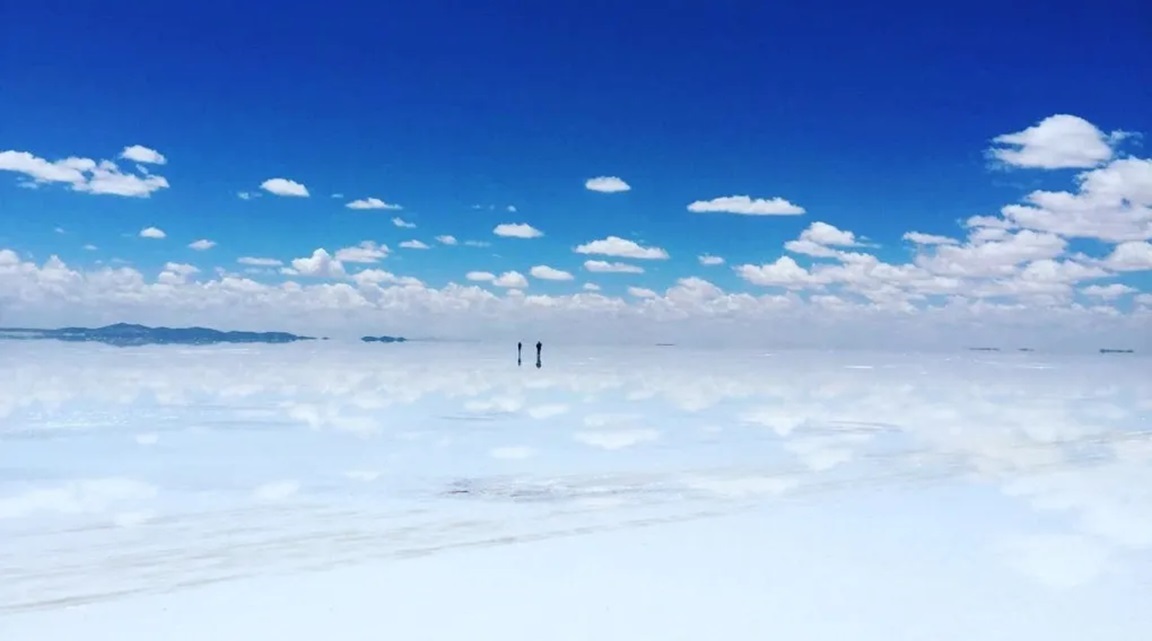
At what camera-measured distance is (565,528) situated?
11250 millimetres

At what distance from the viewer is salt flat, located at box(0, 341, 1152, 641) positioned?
26.2ft

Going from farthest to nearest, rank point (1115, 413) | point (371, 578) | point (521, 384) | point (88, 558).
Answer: point (521, 384), point (1115, 413), point (88, 558), point (371, 578)

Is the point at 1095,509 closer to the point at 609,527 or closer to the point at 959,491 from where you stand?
the point at 959,491

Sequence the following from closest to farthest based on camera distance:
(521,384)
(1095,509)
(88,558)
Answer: (88,558) → (1095,509) → (521,384)

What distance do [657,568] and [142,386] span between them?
29.4m

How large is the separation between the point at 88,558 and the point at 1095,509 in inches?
509

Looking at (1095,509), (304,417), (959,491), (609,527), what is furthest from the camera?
(304,417)

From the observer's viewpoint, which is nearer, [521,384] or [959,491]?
[959,491]

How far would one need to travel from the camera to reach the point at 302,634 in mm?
7484

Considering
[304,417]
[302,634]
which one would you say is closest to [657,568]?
[302,634]

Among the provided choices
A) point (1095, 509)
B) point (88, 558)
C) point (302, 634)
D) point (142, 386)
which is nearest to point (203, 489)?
point (88, 558)

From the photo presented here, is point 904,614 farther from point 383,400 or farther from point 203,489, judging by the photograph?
point 383,400

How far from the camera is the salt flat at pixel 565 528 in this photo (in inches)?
314

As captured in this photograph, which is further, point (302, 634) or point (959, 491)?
point (959, 491)
